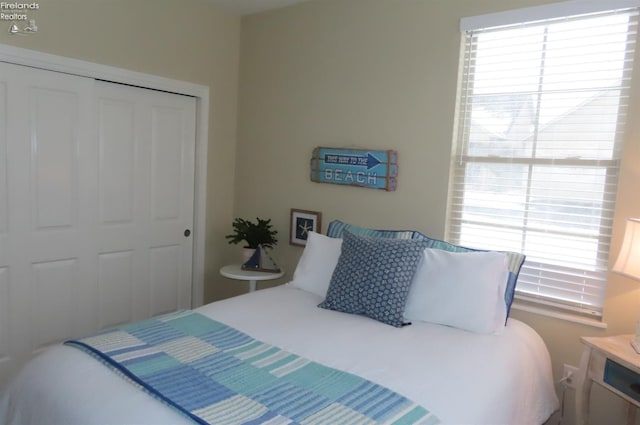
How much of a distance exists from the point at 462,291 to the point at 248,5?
98.8 inches

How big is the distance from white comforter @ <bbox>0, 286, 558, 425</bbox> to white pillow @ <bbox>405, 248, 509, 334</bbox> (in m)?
0.06

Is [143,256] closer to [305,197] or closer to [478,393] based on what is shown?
[305,197]

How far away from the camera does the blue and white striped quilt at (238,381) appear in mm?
1329

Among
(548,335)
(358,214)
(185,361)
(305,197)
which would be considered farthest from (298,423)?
(305,197)

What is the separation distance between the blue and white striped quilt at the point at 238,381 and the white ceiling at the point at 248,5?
237cm

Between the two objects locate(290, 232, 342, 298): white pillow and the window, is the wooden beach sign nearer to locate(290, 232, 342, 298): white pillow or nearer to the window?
the window

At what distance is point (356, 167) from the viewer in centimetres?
300

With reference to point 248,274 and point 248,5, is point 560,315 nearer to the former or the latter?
point 248,274

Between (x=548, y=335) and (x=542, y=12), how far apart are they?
1610 millimetres

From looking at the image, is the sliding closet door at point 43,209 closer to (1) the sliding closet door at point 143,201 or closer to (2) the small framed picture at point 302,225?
(1) the sliding closet door at point 143,201

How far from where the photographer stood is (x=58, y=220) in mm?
2789

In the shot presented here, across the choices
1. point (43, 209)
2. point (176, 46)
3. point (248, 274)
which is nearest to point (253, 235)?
point (248, 274)

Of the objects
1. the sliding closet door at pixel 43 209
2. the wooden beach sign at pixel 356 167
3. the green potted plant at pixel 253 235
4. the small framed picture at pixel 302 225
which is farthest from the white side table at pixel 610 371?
the sliding closet door at pixel 43 209

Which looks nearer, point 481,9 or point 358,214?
point 481,9
